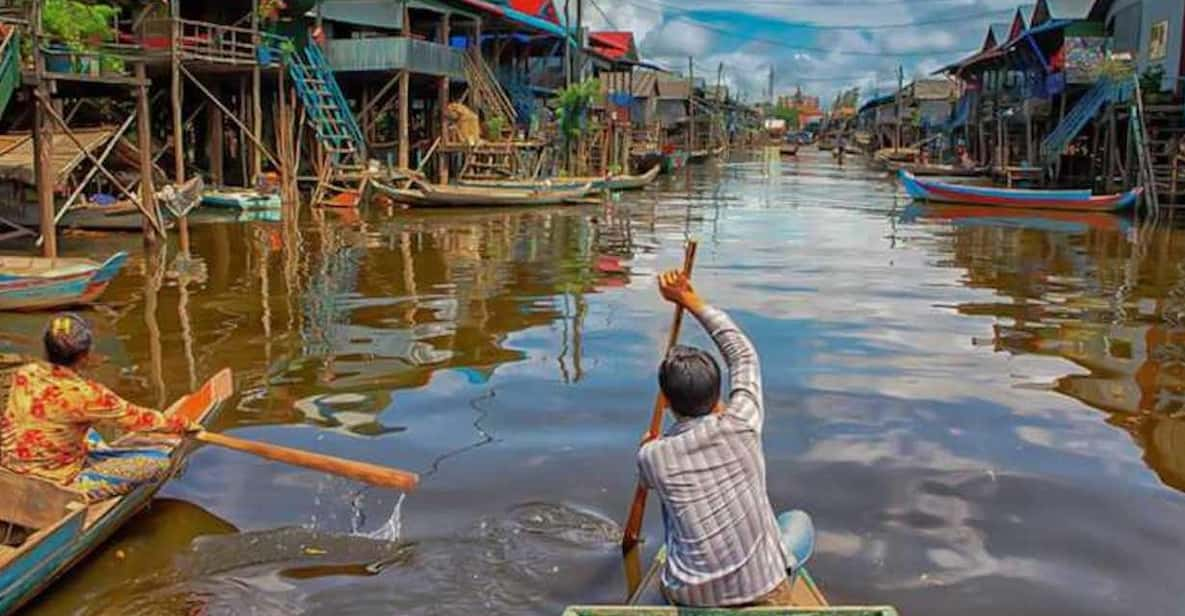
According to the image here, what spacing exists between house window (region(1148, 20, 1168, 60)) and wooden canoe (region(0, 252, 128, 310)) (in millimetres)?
27309

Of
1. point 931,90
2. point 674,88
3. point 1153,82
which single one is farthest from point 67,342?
point 931,90

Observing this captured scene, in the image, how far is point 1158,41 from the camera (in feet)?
99.0

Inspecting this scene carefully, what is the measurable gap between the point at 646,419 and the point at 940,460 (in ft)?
7.14

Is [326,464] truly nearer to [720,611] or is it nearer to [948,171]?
[720,611]

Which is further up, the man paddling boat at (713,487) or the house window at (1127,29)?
the house window at (1127,29)

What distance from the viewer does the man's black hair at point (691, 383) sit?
382 cm

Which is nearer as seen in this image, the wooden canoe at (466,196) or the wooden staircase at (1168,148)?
the wooden canoe at (466,196)

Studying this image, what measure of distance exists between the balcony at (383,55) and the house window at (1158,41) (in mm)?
19202

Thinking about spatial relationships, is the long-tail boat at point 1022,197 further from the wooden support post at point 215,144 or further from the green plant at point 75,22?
the green plant at point 75,22

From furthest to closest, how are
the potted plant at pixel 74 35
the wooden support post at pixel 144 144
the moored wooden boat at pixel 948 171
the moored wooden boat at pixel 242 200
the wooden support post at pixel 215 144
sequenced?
the moored wooden boat at pixel 948 171 → the wooden support post at pixel 215 144 → the moored wooden boat at pixel 242 200 → the wooden support post at pixel 144 144 → the potted plant at pixel 74 35

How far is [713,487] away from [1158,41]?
3112 cm

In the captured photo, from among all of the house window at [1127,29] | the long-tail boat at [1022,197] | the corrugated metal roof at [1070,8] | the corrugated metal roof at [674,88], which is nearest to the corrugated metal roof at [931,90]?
the corrugated metal roof at [674,88]

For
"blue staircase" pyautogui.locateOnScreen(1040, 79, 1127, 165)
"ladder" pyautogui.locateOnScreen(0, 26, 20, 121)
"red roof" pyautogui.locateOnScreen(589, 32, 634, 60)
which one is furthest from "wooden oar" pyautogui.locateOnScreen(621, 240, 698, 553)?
"red roof" pyautogui.locateOnScreen(589, 32, 634, 60)

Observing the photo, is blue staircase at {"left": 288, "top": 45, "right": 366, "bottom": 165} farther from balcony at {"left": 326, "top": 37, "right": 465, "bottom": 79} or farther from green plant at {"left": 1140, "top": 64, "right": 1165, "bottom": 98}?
green plant at {"left": 1140, "top": 64, "right": 1165, "bottom": 98}
